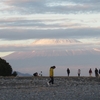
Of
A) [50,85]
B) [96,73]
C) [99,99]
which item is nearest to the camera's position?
[99,99]

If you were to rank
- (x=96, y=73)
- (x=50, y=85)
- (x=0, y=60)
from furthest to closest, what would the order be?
(x=0, y=60)
(x=96, y=73)
(x=50, y=85)

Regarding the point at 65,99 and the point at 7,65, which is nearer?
the point at 65,99

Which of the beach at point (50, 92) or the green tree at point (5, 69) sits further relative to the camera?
the green tree at point (5, 69)

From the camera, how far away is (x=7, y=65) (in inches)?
2586

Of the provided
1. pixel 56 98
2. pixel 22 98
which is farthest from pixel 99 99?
pixel 22 98

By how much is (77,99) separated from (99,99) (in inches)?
46.7

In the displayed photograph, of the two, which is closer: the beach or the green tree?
the beach

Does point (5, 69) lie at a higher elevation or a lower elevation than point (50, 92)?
higher

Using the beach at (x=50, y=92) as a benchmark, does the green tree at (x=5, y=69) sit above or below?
above

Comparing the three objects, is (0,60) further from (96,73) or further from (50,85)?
(50,85)

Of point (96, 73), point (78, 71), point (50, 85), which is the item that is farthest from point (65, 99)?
point (78, 71)

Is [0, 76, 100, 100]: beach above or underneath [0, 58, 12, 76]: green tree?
A: underneath

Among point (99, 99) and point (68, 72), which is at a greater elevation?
point (68, 72)

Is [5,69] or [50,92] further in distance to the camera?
[5,69]
